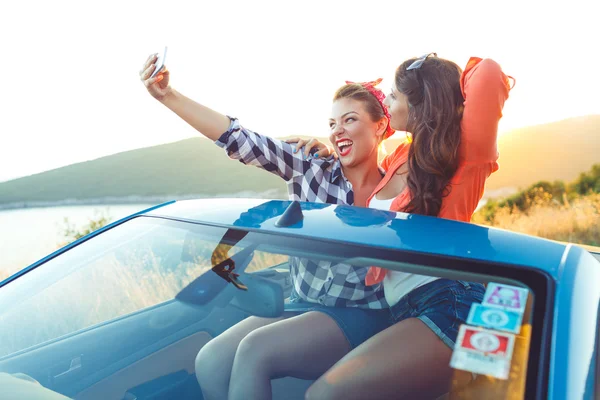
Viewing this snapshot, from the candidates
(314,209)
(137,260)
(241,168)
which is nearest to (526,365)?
(314,209)

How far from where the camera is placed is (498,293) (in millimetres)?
1160

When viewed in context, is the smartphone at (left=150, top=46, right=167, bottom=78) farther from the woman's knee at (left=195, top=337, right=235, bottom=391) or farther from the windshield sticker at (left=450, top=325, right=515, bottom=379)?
the windshield sticker at (left=450, top=325, right=515, bottom=379)

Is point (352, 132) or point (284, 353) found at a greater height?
point (352, 132)

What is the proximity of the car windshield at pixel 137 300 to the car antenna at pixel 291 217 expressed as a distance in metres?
0.06

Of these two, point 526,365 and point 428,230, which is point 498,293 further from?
point 428,230

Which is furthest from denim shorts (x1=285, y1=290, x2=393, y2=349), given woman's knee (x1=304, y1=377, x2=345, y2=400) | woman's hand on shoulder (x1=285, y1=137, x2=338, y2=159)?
woman's hand on shoulder (x1=285, y1=137, x2=338, y2=159)

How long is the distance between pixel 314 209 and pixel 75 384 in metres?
0.83

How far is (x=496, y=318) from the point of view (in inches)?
43.8

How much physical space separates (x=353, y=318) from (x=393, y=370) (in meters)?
0.33

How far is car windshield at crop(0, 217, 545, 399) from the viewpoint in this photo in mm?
1549

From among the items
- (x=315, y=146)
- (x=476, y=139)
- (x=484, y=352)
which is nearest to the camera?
(x=484, y=352)

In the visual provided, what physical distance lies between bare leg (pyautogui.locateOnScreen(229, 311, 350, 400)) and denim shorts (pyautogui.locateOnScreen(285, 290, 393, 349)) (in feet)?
0.07

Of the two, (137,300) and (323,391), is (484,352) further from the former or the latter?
(137,300)

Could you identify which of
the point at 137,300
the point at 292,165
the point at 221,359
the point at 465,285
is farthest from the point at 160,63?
the point at 465,285
